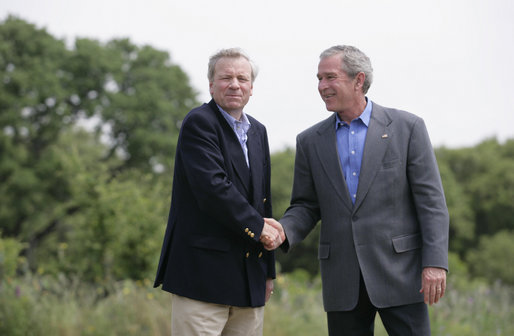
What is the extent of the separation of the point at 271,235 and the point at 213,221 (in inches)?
13.3

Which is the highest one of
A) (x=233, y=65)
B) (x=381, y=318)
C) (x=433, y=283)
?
(x=233, y=65)

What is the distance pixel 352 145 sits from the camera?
3369 millimetres

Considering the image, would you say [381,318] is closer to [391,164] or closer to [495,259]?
[391,164]

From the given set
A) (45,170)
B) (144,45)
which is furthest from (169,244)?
(144,45)

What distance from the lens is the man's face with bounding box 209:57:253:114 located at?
10.4 ft

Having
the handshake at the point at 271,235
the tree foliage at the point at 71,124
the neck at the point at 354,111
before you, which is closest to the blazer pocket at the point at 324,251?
the handshake at the point at 271,235

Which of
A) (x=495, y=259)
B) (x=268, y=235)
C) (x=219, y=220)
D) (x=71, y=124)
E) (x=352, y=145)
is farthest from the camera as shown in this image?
(x=495, y=259)

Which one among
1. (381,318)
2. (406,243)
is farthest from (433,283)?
(381,318)

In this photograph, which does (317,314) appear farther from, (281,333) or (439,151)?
(439,151)

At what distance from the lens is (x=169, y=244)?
10.4 feet

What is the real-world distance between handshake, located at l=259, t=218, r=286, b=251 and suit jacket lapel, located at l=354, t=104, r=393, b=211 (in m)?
0.45

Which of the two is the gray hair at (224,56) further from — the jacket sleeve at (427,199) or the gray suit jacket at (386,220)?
the jacket sleeve at (427,199)

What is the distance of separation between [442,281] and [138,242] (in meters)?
7.10

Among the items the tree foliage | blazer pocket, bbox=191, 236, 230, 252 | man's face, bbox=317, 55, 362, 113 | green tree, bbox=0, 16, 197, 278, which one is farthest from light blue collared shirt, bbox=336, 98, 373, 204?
green tree, bbox=0, 16, 197, 278
